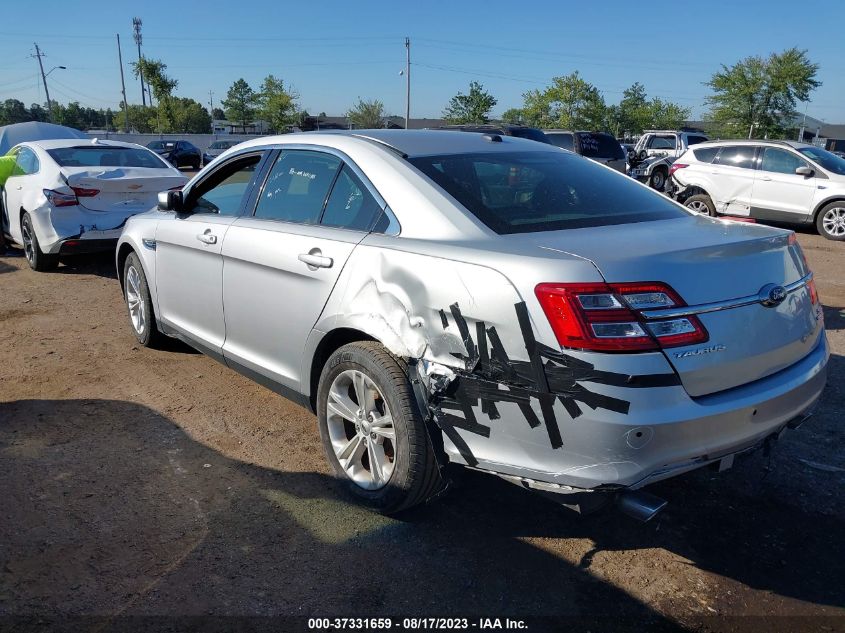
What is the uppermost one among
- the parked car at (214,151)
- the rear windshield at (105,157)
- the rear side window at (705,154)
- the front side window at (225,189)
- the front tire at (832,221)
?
the front side window at (225,189)

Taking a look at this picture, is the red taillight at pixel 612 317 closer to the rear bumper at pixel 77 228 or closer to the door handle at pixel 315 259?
the door handle at pixel 315 259

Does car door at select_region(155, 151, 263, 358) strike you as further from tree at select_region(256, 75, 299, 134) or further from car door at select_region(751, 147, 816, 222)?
tree at select_region(256, 75, 299, 134)

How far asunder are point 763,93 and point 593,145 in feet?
77.5

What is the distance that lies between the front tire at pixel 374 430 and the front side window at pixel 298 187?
88 centimetres

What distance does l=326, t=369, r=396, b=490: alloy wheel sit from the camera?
3.03 m

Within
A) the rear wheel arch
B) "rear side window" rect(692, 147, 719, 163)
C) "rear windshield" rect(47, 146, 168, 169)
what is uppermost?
"rear windshield" rect(47, 146, 168, 169)

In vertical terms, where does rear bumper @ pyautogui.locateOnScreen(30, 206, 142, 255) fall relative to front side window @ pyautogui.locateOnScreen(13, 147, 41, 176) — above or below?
below

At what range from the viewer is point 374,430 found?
10.0ft

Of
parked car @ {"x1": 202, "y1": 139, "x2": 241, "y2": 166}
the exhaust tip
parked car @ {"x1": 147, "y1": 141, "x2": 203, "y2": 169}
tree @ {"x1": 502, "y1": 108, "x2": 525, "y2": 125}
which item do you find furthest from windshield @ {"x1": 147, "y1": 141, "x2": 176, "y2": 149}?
the exhaust tip

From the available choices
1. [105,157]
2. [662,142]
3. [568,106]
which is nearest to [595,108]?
[568,106]

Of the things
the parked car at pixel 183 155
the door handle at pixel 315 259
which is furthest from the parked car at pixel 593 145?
the parked car at pixel 183 155

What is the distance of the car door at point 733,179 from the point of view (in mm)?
12977

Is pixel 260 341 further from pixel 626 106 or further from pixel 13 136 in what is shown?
pixel 626 106

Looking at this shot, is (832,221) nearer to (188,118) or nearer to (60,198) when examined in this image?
(60,198)
